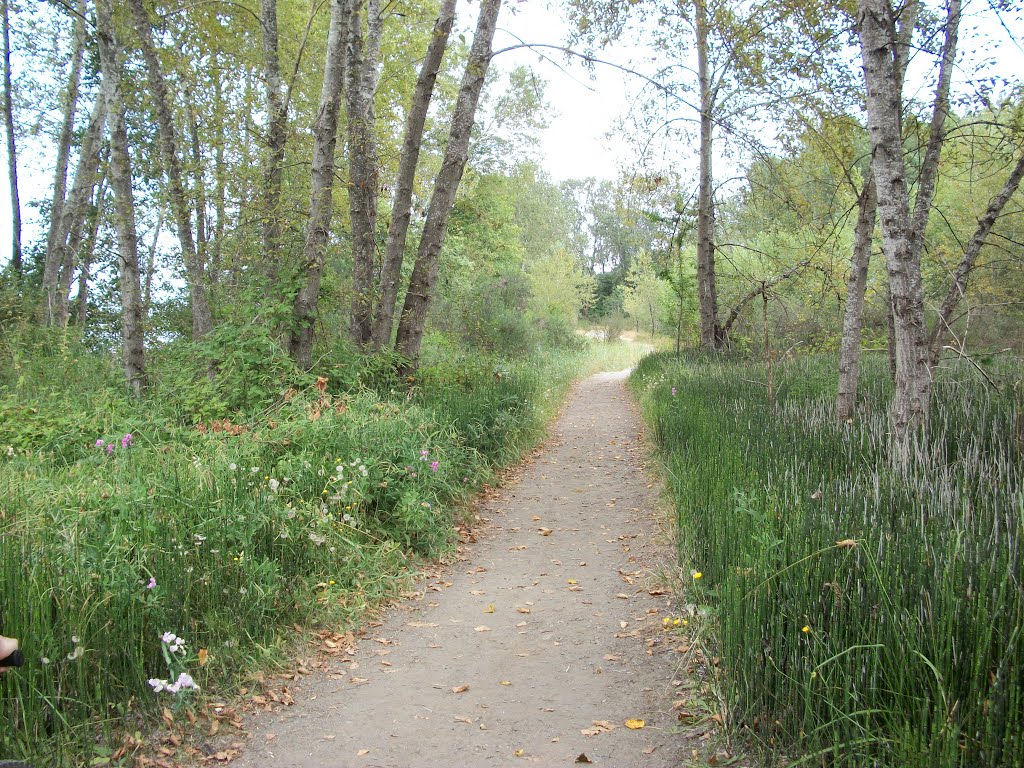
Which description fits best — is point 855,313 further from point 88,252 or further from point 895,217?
point 88,252

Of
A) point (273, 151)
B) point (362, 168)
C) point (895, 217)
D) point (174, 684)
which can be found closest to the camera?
point (174, 684)

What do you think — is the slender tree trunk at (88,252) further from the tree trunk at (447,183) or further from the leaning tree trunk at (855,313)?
the leaning tree trunk at (855,313)

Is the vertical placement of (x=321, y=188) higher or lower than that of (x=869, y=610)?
higher

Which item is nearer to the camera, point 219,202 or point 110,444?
point 110,444

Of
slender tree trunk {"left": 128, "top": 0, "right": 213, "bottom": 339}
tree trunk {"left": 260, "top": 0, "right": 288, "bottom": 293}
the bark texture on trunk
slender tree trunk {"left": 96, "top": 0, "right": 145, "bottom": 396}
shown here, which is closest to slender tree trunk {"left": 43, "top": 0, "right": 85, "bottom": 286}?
slender tree trunk {"left": 128, "top": 0, "right": 213, "bottom": 339}

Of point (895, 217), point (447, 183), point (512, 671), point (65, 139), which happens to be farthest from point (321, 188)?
point (65, 139)

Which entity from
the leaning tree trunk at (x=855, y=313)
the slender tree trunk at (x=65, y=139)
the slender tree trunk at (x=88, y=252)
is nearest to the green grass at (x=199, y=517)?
the leaning tree trunk at (x=855, y=313)

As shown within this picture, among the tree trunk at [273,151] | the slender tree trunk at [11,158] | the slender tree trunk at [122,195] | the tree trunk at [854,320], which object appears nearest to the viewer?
the tree trunk at [854,320]

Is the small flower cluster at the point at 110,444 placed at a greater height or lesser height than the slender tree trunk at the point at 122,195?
lesser

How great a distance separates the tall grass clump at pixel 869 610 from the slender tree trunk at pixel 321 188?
19.7 feet

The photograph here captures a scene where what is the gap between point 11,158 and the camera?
714 inches

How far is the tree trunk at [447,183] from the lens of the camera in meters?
9.69

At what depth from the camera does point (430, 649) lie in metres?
4.14

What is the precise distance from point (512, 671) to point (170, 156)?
8527 mm
